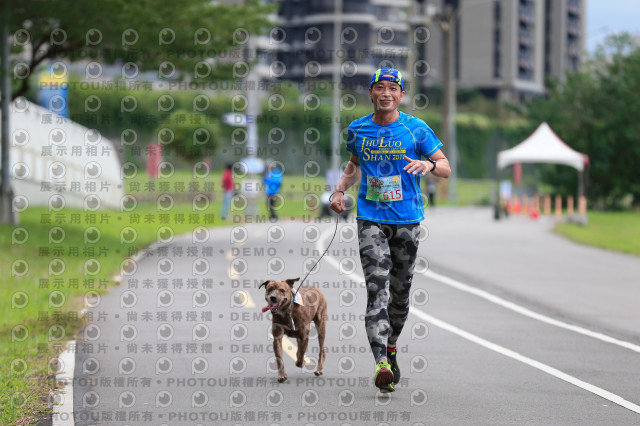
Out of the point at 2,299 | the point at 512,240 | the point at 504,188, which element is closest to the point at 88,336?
the point at 2,299

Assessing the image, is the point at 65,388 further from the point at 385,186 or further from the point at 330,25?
the point at 330,25

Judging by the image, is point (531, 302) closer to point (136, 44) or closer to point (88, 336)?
point (88, 336)

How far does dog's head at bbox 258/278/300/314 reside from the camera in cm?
839

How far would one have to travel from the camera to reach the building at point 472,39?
9825 centimetres

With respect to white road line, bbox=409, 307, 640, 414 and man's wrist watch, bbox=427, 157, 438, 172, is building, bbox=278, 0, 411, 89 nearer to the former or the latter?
→ white road line, bbox=409, 307, 640, 414

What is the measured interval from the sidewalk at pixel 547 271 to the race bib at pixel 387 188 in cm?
506

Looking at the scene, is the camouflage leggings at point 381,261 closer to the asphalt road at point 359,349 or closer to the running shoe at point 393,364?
the running shoe at point 393,364

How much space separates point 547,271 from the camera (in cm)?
2080

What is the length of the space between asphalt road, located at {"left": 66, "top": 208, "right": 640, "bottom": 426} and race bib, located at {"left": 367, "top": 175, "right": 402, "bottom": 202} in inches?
55.7

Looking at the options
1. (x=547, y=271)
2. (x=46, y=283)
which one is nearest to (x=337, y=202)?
(x=46, y=283)

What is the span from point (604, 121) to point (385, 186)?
48021mm

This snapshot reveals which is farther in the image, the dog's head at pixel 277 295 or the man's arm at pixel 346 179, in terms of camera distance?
the man's arm at pixel 346 179

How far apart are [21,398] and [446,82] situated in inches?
1896

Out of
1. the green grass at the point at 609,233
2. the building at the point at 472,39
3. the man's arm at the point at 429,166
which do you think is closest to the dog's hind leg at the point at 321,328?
the man's arm at the point at 429,166
